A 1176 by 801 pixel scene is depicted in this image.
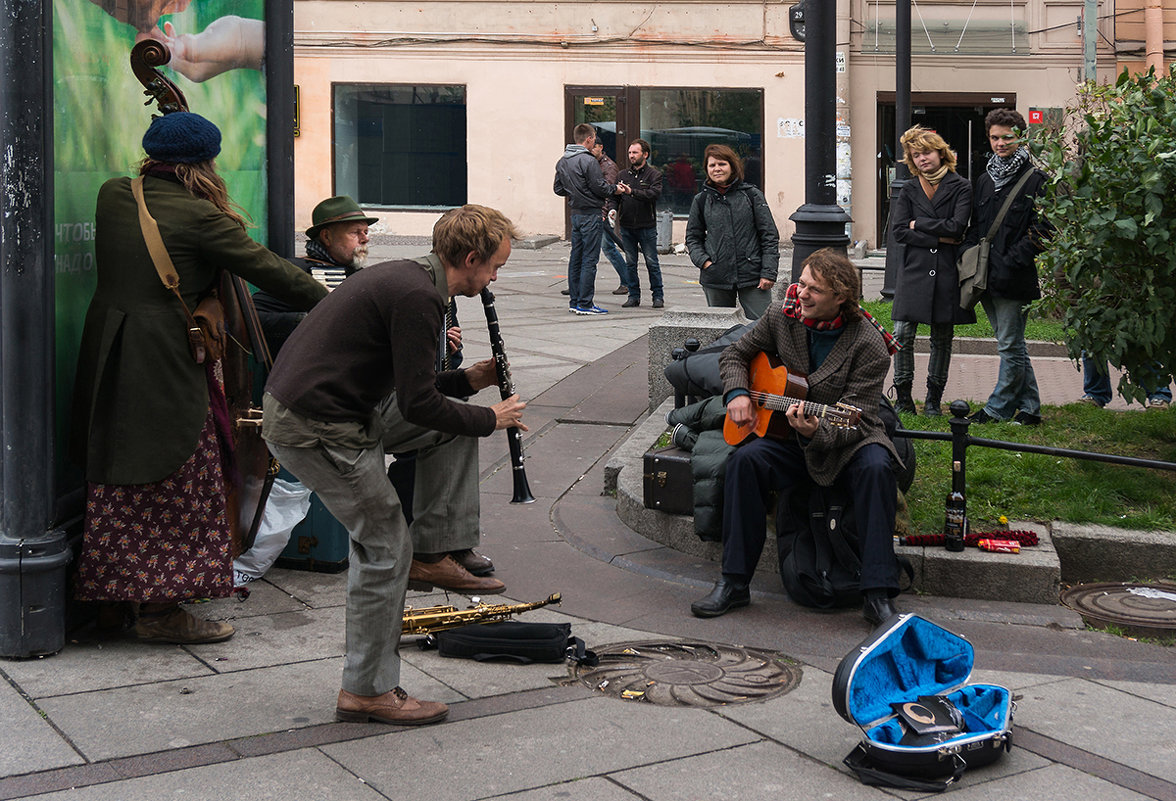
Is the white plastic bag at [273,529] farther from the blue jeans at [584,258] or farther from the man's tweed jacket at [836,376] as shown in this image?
the blue jeans at [584,258]

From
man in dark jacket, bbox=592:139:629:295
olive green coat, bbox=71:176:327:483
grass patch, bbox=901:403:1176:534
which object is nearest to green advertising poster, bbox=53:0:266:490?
olive green coat, bbox=71:176:327:483

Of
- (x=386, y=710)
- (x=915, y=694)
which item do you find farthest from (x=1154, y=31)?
(x=386, y=710)

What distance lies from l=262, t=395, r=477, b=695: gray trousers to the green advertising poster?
94 centimetres

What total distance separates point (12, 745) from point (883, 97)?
21.1m

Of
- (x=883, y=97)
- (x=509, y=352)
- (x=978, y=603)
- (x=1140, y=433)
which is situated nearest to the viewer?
(x=978, y=603)

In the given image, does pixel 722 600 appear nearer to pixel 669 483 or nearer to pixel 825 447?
pixel 825 447

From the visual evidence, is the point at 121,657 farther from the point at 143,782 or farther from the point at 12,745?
the point at 143,782

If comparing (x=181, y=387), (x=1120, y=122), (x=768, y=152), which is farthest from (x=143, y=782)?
(x=768, y=152)

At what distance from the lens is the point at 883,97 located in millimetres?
23094

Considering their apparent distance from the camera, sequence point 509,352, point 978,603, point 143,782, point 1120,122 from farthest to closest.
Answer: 1. point 509,352
2. point 1120,122
3. point 978,603
4. point 143,782

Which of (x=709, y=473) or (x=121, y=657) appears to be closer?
(x=121, y=657)

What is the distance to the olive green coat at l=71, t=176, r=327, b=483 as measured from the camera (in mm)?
4863

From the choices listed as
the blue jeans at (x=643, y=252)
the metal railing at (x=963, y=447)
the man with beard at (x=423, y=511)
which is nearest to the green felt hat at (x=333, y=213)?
the man with beard at (x=423, y=511)

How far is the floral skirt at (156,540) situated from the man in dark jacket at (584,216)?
29.9 ft
